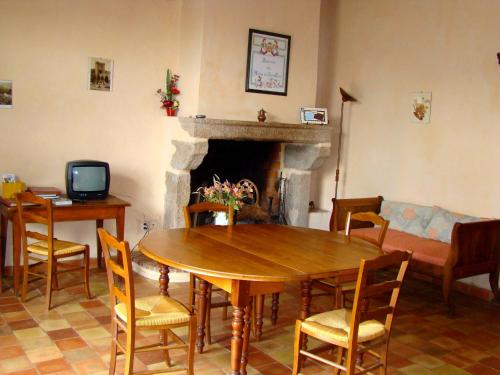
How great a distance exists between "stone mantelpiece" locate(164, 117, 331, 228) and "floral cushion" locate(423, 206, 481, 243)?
1.29 metres

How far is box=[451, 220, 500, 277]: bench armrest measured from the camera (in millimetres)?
4117

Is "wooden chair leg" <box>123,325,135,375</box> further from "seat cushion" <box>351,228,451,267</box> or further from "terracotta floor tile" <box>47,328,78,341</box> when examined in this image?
"seat cushion" <box>351,228,451,267</box>

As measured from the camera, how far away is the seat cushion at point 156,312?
2.54 metres

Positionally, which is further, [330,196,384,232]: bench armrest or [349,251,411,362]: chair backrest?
[330,196,384,232]: bench armrest

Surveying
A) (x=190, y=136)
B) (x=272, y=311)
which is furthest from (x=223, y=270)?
(x=190, y=136)

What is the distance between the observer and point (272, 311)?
3.74 meters

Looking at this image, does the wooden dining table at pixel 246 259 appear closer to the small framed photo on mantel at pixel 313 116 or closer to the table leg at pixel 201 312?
the table leg at pixel 201 312

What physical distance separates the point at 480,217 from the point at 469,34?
5.50 ft

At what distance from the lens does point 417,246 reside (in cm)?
461

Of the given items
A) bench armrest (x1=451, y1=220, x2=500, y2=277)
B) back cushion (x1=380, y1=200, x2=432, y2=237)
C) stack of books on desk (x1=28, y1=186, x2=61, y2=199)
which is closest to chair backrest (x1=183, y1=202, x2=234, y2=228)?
stack of books on desk (x1=28, y1=186, x2=61, y2=199)

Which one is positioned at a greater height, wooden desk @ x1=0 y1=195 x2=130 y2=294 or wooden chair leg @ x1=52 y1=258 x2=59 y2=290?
wooden desk @ x1=0 y1=195 x2=130 y2=294

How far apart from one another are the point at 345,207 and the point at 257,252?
2.54 metres

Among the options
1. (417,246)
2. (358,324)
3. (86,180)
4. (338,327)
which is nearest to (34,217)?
(86,180)

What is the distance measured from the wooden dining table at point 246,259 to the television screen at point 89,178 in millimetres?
1485
